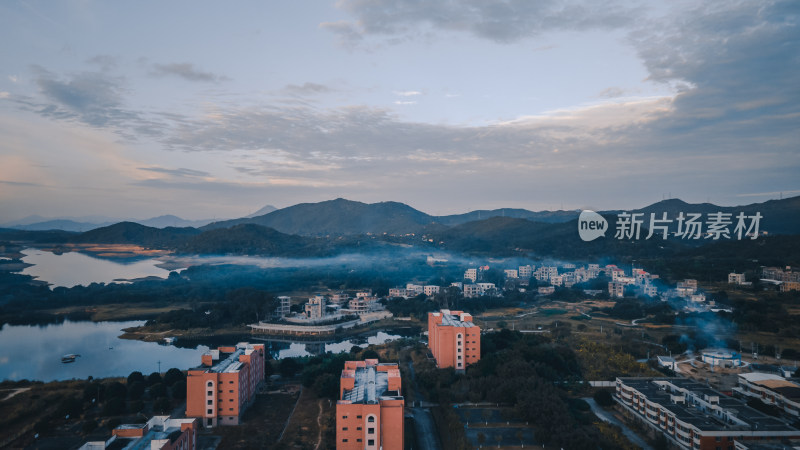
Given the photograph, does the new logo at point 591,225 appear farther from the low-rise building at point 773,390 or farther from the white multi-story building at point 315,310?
the low-rise building at point 773,390

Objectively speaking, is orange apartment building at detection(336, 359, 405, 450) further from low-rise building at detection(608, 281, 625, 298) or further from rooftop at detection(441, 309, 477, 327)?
low-rise building at detection(608, 281, 625, 298)

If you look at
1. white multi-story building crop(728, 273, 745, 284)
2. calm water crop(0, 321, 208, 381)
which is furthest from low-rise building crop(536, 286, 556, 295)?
calm water crop(0, 321, 208, 381)

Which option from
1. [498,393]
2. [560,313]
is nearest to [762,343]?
[560,313]

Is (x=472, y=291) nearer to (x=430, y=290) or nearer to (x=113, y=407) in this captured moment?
(x=430, y=290)

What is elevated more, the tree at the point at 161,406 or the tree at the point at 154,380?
the tree at the point at 154,380

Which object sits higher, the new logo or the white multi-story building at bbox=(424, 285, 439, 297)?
the new logo

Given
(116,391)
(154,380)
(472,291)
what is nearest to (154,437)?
(116,391)

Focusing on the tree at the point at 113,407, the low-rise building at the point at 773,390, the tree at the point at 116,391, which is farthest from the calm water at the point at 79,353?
the low-rise building at the point at 773,390
